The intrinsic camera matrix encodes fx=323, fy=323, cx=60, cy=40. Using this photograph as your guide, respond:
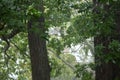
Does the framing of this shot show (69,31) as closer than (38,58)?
No

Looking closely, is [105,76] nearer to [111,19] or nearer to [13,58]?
[111,19]

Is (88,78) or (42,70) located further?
(42,70)

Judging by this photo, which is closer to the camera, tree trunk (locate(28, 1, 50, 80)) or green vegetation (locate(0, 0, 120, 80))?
green vegetation (locate(0, 0, 120, 80))

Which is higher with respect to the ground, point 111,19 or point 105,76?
point 111,19

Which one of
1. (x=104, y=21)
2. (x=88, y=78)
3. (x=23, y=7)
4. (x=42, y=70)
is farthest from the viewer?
(x=42, y=70)

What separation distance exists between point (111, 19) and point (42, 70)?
8.78 ft

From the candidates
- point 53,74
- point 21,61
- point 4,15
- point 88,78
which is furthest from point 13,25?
point 21,61

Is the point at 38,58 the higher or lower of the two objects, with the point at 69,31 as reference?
lower

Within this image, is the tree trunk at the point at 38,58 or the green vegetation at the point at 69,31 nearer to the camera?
the green vegetation at the point at 69,31

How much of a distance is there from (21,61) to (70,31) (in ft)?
9.98

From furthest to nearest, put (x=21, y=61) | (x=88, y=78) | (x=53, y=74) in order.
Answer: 1. (x=21, y=61)
2. (x=53, y=74)
3. (x=88, y=78)

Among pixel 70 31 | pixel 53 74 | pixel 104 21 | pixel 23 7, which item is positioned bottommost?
pixel 53 74

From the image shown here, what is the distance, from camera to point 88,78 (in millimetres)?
6617

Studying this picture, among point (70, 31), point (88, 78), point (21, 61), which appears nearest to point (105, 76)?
point (88, 78)
